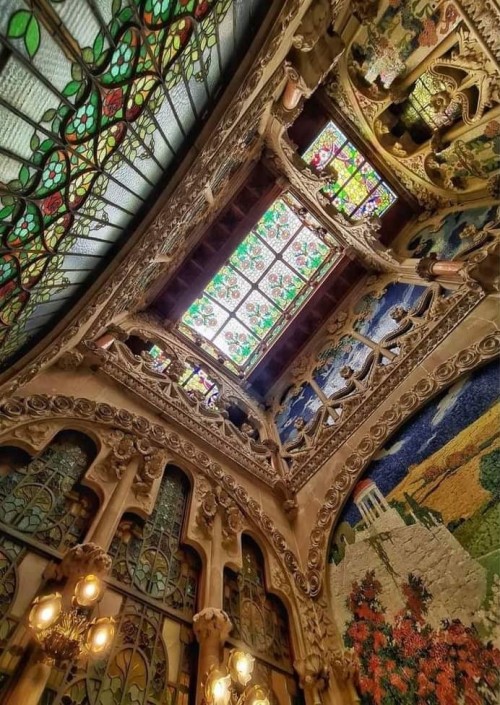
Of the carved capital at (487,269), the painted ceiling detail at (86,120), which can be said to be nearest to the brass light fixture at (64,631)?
the painted ceiling detail at (86,120)

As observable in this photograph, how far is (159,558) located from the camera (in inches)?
154

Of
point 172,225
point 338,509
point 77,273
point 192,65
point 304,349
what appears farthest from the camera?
point 304,349

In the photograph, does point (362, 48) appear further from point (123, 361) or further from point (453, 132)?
point (123, 361)

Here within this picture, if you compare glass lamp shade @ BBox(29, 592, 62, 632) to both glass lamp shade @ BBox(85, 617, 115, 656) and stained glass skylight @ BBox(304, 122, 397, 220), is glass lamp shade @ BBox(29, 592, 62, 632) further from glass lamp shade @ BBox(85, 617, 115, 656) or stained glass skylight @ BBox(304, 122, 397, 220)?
stained glass skylight @ BBox(304, 122, 397, 220)

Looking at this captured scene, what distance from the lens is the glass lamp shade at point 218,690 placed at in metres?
2.62

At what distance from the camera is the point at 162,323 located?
8.55 meters

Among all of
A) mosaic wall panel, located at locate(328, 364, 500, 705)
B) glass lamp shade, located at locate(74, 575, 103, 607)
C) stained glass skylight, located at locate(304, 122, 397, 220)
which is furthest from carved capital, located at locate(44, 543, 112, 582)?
stained glass skylight, located at locate(304, 122, 397, 220)

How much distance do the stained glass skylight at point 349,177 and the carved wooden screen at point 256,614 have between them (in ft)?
24.5

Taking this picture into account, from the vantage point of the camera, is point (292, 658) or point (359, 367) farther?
point (359, 367)

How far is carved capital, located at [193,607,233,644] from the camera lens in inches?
134

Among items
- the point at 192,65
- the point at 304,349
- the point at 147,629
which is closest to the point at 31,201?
the point at 192,65

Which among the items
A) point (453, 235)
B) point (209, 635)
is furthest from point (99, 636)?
point (453, 235)

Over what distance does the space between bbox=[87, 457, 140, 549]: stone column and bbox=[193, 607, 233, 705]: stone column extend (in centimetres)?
107

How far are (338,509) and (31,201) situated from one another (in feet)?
16.0
